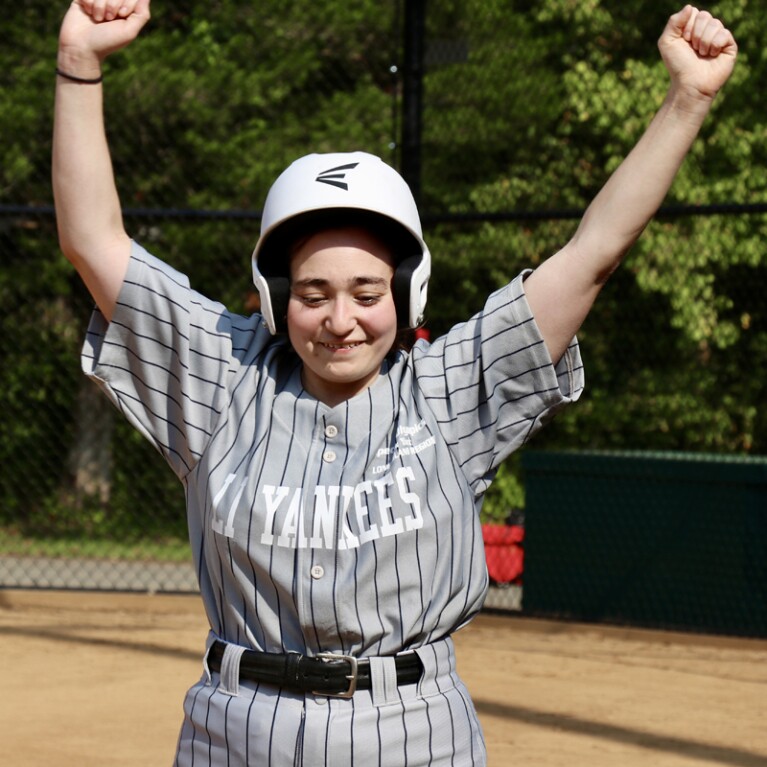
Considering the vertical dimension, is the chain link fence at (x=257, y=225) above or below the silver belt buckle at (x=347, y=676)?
above

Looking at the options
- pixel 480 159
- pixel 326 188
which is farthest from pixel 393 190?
pixel 480 159

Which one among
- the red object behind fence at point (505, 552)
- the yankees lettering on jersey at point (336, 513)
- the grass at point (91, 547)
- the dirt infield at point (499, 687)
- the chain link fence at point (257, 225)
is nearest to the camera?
the yankees lettering on jersey at point (336, 513)

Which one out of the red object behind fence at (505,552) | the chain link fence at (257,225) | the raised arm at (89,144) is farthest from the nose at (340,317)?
the chain link fence at (257,225)

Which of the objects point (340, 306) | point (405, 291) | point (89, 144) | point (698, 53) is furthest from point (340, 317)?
point (698, 53)

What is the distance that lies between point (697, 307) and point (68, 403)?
222 inches

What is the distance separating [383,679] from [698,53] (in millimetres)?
1124

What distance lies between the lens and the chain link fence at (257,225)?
10266 millimetres

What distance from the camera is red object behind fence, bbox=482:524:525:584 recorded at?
7.75m

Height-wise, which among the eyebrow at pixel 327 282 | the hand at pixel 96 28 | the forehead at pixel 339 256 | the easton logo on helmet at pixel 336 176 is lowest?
the eyebrow at pixel 327 282

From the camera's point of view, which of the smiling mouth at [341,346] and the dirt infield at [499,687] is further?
the dirt infield at [499,687]

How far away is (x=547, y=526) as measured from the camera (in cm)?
738

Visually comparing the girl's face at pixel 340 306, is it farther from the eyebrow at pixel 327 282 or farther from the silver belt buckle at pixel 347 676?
the silver belt buckle at pixel 347 676

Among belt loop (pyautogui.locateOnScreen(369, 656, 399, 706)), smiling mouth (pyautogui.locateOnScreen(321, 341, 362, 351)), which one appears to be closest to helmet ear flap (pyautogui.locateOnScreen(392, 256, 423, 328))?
smiling mouth (pyautogui.locateOnScreen(321, 341, 362, 351))

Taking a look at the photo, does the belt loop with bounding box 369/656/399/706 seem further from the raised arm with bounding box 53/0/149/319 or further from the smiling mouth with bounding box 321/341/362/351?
the raised arm with bounding box 53/0/149/319
